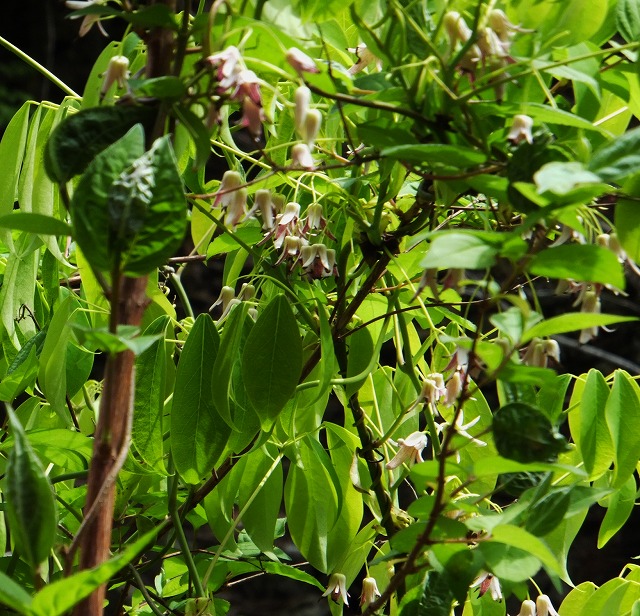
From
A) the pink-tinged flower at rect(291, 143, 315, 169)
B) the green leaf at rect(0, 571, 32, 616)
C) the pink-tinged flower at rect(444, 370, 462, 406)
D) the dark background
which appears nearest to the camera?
the green leaf at rect(0, 571, 32, 616)

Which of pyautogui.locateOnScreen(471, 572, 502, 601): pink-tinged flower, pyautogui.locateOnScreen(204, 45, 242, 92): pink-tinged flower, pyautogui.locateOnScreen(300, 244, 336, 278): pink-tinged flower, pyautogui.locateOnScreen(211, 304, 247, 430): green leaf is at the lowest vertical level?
pyautogui.locateOnScreen(471, 572, 502, 601): pink-tinged flower

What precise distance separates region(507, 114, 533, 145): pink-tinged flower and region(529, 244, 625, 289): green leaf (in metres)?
0.05

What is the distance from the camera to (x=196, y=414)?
16.8 inches

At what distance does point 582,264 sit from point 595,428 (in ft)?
0.67

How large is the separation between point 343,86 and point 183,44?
60mm

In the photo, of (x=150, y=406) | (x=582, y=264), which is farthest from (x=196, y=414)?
(x=582, y=264)

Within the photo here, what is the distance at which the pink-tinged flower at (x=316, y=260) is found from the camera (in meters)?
0.45

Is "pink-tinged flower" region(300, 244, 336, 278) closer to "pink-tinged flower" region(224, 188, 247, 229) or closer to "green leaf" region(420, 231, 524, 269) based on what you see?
"pink-tinged flower" region(224, 188, 247, 229)

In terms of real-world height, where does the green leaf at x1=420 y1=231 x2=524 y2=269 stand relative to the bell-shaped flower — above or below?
below

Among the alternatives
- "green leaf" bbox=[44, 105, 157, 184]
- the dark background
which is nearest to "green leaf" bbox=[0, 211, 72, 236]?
"green leaf" bbox=[44, 105, 157, 184]

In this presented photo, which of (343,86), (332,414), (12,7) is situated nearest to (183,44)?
(343,86)

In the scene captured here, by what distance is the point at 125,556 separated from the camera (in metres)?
0.22

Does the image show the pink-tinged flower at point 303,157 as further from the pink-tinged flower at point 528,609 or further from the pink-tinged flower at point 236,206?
the pink-tinged flower at point 528,609

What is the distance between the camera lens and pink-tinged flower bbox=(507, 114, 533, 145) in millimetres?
291
